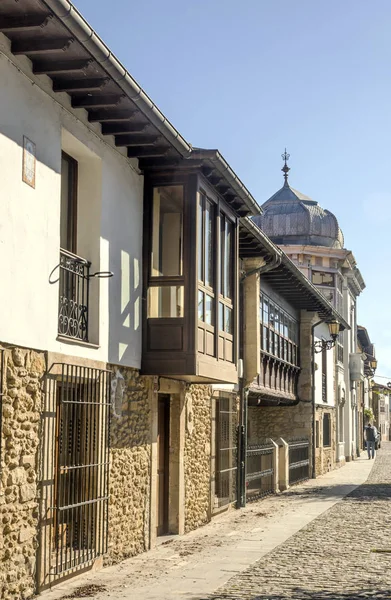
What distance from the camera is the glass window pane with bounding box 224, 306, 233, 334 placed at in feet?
41.8

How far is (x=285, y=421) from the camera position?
2636cm

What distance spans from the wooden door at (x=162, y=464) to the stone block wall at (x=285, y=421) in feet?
42.5

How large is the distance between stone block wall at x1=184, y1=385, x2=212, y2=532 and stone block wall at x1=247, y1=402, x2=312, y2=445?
36.6ft

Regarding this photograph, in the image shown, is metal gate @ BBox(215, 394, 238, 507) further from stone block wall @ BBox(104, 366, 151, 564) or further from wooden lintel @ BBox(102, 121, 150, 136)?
wooden lintel @ BBox(102, 121, 150, 136)

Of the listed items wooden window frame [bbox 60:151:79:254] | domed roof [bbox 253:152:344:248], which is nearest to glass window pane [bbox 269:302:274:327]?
wooden window frame [bbox 60:151:79:254]

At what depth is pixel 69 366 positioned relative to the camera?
914 cm

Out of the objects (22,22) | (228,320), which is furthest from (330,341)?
(22,22)

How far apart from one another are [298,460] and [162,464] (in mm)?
12549

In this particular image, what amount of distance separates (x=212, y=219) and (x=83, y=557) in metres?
5.03

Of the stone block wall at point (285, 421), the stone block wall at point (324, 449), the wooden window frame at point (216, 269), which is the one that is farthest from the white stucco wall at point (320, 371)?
the wooden window frame at point (216, 269)

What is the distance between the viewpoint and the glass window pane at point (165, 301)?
1130cm

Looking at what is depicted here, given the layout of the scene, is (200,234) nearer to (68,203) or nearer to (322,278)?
(68,203)

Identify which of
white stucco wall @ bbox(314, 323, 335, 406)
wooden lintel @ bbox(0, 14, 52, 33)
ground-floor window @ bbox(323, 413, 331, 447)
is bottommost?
ground-floor window @ bbox(323, 413, 331, 447)

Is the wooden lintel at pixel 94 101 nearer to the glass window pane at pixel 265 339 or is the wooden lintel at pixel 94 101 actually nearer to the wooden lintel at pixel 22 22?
the wooden lintel at pixel 22 22
